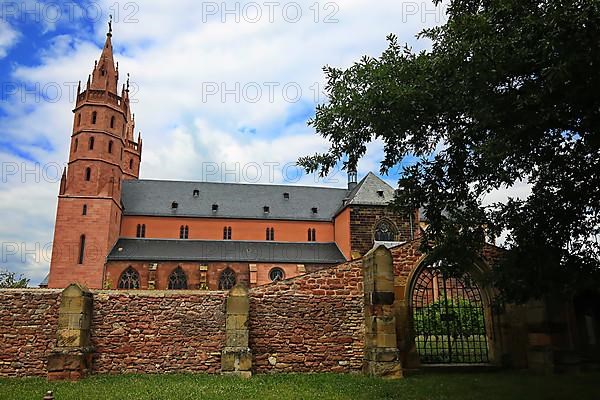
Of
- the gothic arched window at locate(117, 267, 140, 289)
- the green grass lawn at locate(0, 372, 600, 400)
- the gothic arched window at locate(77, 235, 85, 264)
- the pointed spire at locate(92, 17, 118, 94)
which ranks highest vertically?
the pointed spire at locate(92, 17, 118, 94)

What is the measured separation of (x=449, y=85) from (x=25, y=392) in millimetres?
10097

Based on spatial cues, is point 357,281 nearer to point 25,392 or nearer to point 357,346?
point 357,346

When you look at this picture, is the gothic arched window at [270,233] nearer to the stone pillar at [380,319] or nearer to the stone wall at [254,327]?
the stone wall at [254,327]

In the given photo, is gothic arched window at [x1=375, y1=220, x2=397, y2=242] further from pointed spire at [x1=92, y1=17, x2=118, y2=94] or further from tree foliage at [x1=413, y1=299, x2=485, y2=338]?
pointed spire at [x1=92, y1=17, x2=118, y2=94]

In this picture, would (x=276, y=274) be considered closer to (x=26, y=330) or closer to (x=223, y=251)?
(x=223, y=251)

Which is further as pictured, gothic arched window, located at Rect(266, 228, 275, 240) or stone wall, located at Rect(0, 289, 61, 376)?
gothic arched window, located at Rect(266, 228, 275, 240)

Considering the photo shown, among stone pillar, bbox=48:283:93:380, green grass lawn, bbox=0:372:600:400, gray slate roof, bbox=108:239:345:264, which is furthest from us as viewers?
gray slate roof, bbox=108:239:345:264

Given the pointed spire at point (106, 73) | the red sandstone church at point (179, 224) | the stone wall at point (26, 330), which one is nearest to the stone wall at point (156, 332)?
the stone wall at point (26, 330)

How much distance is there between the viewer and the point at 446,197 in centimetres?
911

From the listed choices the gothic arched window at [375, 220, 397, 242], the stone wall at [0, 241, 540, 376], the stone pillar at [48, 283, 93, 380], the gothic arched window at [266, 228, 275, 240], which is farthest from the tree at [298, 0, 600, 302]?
the gothic arched window at [266, 228, 275, 240]

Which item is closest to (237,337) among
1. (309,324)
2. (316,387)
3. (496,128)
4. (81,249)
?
(309,324)

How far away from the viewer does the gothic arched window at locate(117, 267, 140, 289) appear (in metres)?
33.3

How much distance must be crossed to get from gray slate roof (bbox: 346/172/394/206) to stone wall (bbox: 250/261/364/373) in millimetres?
22594

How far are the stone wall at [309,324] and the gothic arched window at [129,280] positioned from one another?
2307 cm
